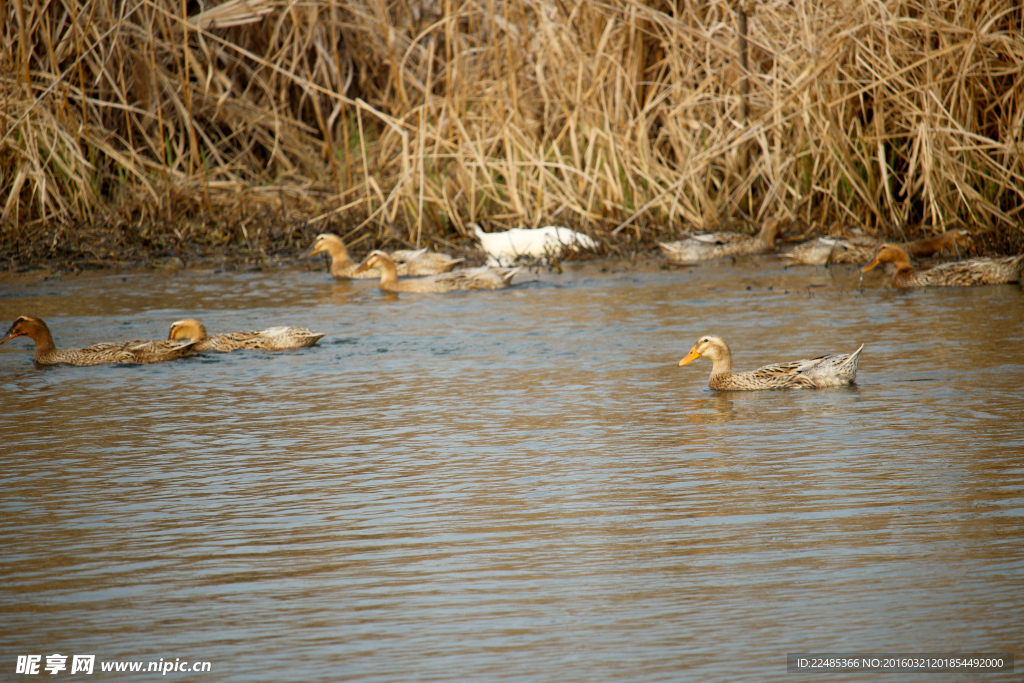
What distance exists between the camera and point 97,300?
11.4 m

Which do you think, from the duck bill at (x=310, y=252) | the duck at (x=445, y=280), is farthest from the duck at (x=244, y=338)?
the duck bill at (x=310, y=252)

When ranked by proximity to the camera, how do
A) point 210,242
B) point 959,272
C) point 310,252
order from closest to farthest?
point 959,272, point 310,252, point 210,242

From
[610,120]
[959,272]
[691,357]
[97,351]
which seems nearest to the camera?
[691,357]

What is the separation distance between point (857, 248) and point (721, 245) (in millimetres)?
1324

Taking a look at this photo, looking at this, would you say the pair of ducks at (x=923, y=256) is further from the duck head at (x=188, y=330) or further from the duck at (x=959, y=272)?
the duck head at (x=188, y=330)

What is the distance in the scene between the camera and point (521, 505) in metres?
4.82

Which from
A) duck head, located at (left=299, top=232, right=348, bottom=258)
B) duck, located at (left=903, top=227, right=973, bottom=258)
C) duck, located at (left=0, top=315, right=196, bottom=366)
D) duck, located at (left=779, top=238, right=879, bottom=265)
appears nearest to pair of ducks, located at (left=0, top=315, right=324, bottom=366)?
duck, located at (left=0, top=315, right=196, bottom=366)

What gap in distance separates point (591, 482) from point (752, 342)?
3664 mm

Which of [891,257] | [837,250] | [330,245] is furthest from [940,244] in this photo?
Answer: [330,245]

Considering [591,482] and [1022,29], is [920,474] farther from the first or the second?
[1022,29]

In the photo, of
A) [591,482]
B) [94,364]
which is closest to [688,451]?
[591,482]

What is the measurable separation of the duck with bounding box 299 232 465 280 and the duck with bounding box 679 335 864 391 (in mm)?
5441

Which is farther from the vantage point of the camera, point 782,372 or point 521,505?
point 782,372

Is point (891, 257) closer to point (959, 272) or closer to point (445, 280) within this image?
point (959, 272)
